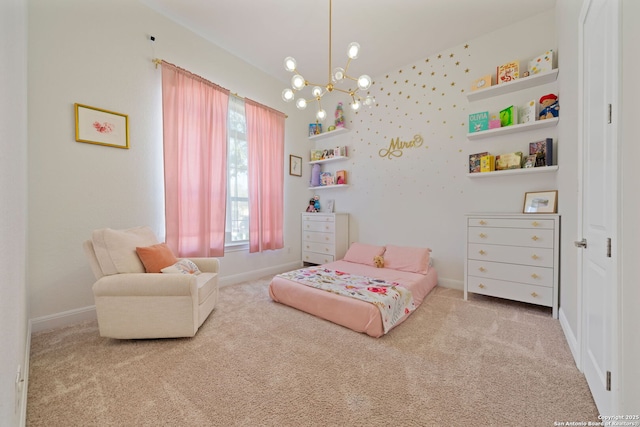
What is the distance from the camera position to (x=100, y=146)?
2381 millimetres

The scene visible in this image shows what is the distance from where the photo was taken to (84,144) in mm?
2289

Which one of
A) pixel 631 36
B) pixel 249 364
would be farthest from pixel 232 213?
→ pixel 631 36

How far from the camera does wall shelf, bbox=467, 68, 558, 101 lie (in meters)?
2.52

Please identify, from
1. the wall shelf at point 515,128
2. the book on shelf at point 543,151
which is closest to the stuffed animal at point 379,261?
the wall shelf at point 515,128

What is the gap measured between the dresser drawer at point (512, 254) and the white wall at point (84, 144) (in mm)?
3518

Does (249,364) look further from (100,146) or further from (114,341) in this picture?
(100,146)

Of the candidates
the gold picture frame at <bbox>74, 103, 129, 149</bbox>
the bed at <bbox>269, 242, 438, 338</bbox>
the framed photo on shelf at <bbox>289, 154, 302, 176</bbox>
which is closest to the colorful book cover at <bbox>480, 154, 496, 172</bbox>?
the bed at <bbox>269, 242, 438, 338</bbox>

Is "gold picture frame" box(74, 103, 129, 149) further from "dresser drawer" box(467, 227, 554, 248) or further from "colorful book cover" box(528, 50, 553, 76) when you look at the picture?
"colorful book cover" box(528, 50, 553, 76)

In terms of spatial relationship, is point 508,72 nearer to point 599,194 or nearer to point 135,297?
point 599,194

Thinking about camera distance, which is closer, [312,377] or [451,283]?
[312,377]

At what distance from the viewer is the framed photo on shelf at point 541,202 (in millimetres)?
2537

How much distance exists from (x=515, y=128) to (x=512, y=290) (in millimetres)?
1724

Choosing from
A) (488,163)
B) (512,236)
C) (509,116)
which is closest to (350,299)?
(512,236)

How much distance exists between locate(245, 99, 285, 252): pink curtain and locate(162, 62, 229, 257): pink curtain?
1.44 feet
